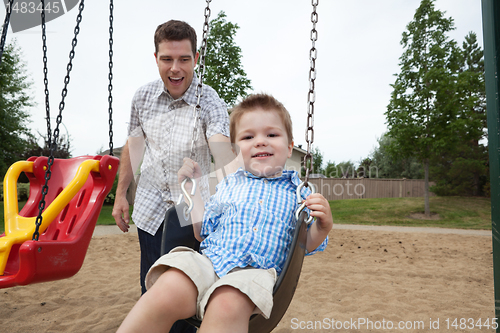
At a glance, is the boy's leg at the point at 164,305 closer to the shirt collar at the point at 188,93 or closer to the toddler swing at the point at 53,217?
the toddler swing at the point at 53,217

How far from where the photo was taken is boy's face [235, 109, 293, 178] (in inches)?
69.7

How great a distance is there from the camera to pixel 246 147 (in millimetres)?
1804

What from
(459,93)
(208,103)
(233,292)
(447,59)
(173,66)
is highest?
(447,59)

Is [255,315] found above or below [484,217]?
above

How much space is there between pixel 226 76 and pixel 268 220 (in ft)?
33.8

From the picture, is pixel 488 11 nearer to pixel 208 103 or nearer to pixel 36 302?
pixel 208 103

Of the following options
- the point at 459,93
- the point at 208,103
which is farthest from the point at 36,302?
the point at 459,93

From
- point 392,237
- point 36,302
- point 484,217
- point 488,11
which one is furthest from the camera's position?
point 484,217

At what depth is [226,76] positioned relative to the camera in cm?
1146

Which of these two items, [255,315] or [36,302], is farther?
[36,302]

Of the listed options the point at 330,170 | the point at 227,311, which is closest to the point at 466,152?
the point at 330,170

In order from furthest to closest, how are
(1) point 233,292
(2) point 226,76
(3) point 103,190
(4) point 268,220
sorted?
(2) point 226,76
(3) point 103,190
(4) point 268,220
(1) point 233,292

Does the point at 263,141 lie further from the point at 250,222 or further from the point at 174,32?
the point at 174,32

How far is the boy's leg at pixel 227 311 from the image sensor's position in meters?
1.27
